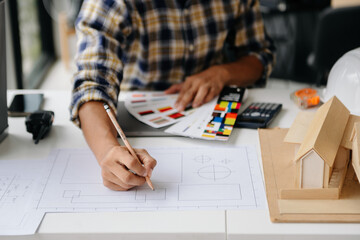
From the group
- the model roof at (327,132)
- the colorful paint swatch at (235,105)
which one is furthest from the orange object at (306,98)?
the model roof at (327,132)

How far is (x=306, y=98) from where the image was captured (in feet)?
4.24

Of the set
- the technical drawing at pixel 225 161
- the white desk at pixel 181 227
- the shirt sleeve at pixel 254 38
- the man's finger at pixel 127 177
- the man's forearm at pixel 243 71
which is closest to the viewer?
the white desk at pixel 181 227

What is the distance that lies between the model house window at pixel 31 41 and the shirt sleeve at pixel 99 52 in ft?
5.83

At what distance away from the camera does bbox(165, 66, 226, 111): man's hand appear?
4.33 ft

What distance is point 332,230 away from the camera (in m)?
0.79

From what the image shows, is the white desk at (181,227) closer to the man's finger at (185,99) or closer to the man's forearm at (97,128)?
the man's forearm at (97,128)

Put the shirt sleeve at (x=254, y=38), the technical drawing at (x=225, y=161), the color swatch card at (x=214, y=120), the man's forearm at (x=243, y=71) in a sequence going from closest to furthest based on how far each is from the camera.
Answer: the technical drawing at (x=225, y=161) → the color swatch card at (x=214, y=120) → the man's forearm at (x=243, y=71) → the shirt sleeve at (x=254, y=38)

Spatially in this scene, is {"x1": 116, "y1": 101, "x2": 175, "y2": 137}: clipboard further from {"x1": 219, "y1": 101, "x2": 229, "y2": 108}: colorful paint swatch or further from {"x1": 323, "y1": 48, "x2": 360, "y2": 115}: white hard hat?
{"x1": 323, "y1": 48, "x2": 360, "y2": 115}: white hard hat

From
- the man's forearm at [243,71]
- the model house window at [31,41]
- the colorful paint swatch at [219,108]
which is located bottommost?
the model house window at [31,41]

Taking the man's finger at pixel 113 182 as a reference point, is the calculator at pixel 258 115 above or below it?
below

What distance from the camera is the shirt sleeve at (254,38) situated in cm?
165

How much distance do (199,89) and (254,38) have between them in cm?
45

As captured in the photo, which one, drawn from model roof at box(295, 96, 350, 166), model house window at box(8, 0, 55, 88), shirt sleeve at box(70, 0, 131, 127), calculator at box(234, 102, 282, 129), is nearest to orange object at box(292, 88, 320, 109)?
calculator at box(234, 102, 282, 129)

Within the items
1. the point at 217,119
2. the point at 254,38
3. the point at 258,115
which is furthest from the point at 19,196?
the point at 254,38
